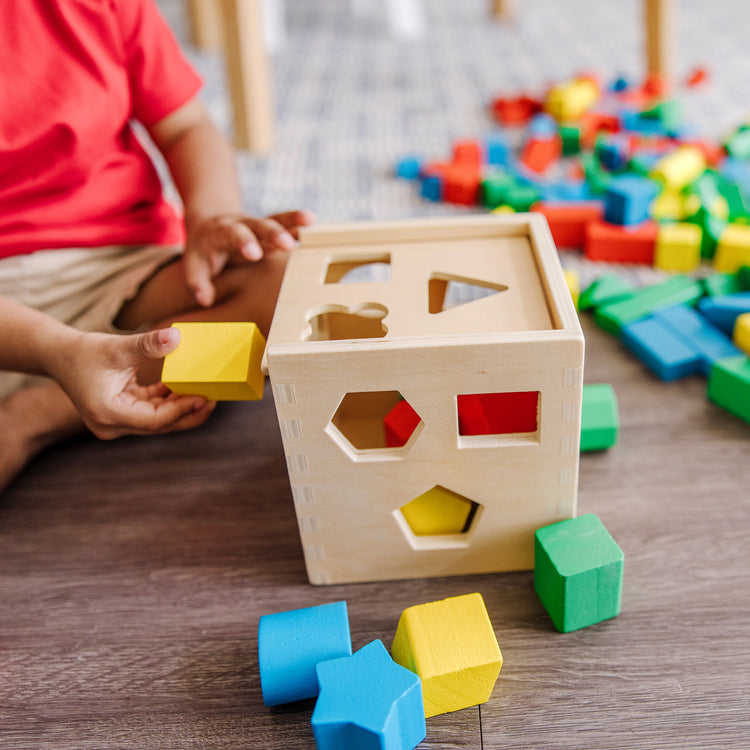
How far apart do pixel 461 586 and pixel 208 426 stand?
38 cm

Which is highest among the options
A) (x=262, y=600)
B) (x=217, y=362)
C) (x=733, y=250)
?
(x=217, y=362)

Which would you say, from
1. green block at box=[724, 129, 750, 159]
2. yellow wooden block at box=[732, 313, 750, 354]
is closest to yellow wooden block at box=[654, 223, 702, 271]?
yellow wooden block at box=[732, 313, 750, 354]

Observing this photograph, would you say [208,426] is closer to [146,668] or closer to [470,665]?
[146,668]

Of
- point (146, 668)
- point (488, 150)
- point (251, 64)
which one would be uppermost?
point (251, 64)

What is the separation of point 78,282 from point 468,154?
86 cm

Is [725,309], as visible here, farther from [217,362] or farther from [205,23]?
[205,23]

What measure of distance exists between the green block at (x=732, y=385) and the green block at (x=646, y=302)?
0.16 meters

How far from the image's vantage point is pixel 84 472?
2.78 feet

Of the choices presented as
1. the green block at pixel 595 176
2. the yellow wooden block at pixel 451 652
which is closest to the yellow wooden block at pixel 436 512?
the yellow wooden block at pixel 451 652

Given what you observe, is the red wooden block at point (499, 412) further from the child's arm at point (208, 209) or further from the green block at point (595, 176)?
the green block at point (595, 176)

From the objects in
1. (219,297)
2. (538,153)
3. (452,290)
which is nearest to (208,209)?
(219,297)

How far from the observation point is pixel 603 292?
41.6 inches

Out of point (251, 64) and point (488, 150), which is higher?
point (251, 64)

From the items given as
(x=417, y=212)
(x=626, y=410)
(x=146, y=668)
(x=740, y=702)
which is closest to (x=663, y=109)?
(x=417, y=212)
